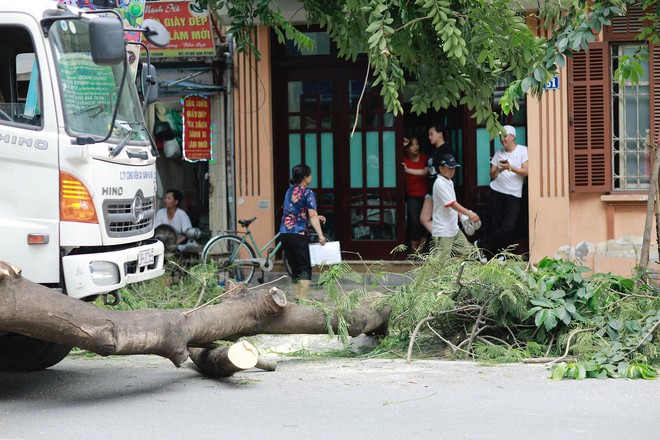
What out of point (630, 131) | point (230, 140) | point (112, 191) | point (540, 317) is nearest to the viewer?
point (112, 191)

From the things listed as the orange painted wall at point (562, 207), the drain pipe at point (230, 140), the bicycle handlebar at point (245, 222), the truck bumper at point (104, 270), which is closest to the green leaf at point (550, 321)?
the truck bumper at point (104, 270)

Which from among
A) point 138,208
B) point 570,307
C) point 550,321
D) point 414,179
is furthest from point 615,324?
point 414,179

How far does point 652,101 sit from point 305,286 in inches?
212

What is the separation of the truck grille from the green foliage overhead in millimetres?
2088

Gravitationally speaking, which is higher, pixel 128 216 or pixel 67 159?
pixel 67 159

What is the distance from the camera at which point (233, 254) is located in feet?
42.0

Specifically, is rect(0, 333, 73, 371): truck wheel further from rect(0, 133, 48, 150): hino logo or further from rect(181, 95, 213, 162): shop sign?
rect(181, 95, 213, 162): shop sign

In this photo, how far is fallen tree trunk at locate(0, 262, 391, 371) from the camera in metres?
5.86

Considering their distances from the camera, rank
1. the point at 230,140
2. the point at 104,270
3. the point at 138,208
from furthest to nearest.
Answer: the point at 230,140 < the point at 138,208 < the point at 104,270

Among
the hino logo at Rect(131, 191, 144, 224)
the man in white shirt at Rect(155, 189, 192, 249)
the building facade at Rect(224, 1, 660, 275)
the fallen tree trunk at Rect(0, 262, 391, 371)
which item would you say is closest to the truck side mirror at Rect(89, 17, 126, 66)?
the hino logo at Rect(131, 191, 144, 224)

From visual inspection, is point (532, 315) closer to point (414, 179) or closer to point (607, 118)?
point (607, 118)

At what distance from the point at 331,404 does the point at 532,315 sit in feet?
7.20

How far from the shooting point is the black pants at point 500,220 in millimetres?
12992

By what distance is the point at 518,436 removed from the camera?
5352mm
